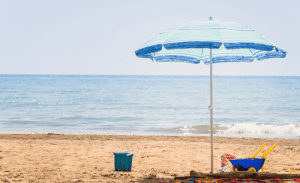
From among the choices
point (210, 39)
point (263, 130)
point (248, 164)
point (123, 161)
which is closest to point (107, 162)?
point (123, 161)

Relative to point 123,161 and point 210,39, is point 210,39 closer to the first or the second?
point 210,39

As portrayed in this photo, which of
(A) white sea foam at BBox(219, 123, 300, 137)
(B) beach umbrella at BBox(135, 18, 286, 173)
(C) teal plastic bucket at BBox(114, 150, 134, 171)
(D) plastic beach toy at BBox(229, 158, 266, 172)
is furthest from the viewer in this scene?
(A) white sea foam at BBox(219, 123, 300, 137)

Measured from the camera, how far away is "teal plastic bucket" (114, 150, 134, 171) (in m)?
6.05

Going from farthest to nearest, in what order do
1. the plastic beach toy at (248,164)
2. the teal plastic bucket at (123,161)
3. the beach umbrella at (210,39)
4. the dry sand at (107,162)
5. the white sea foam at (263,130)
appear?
the white sea foam at (263,130), the teal plastic bucket at (123,161), the dry sand at (107,162), the plastic beach toy at (248,164), the beach umbrella at (210,39)

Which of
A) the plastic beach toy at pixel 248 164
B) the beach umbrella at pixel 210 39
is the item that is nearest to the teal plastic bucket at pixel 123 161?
the plastic beach toy at pixel 248 164

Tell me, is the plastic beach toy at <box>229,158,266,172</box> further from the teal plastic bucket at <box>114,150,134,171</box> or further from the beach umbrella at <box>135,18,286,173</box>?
the teal plastic bucket at <box>114,150,134,171</box>

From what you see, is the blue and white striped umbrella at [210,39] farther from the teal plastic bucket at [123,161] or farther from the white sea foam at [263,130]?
the white sea foam at [263,130]

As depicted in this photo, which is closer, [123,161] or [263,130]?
[123,161]

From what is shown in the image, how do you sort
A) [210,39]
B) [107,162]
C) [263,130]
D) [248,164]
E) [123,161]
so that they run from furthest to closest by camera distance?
[263,130], [107,162], [123,161], [248,164], [210,39]

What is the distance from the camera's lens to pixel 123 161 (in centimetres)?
609

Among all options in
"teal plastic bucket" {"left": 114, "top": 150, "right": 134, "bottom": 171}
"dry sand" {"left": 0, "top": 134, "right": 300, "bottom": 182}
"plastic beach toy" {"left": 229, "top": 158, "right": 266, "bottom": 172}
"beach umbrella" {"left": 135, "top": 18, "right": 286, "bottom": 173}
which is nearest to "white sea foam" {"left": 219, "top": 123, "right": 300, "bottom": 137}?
"dry sand" {"left": 0, "top": 134, "right": 300, "bottom": 182}

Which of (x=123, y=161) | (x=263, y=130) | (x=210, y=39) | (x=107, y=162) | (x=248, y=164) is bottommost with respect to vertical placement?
(x=263, y=130)

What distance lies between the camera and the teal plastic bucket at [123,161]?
6.05 meters

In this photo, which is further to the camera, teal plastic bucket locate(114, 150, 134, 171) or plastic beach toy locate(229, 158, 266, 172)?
teal plastic bucket locate(114, 150, 134, 171)
